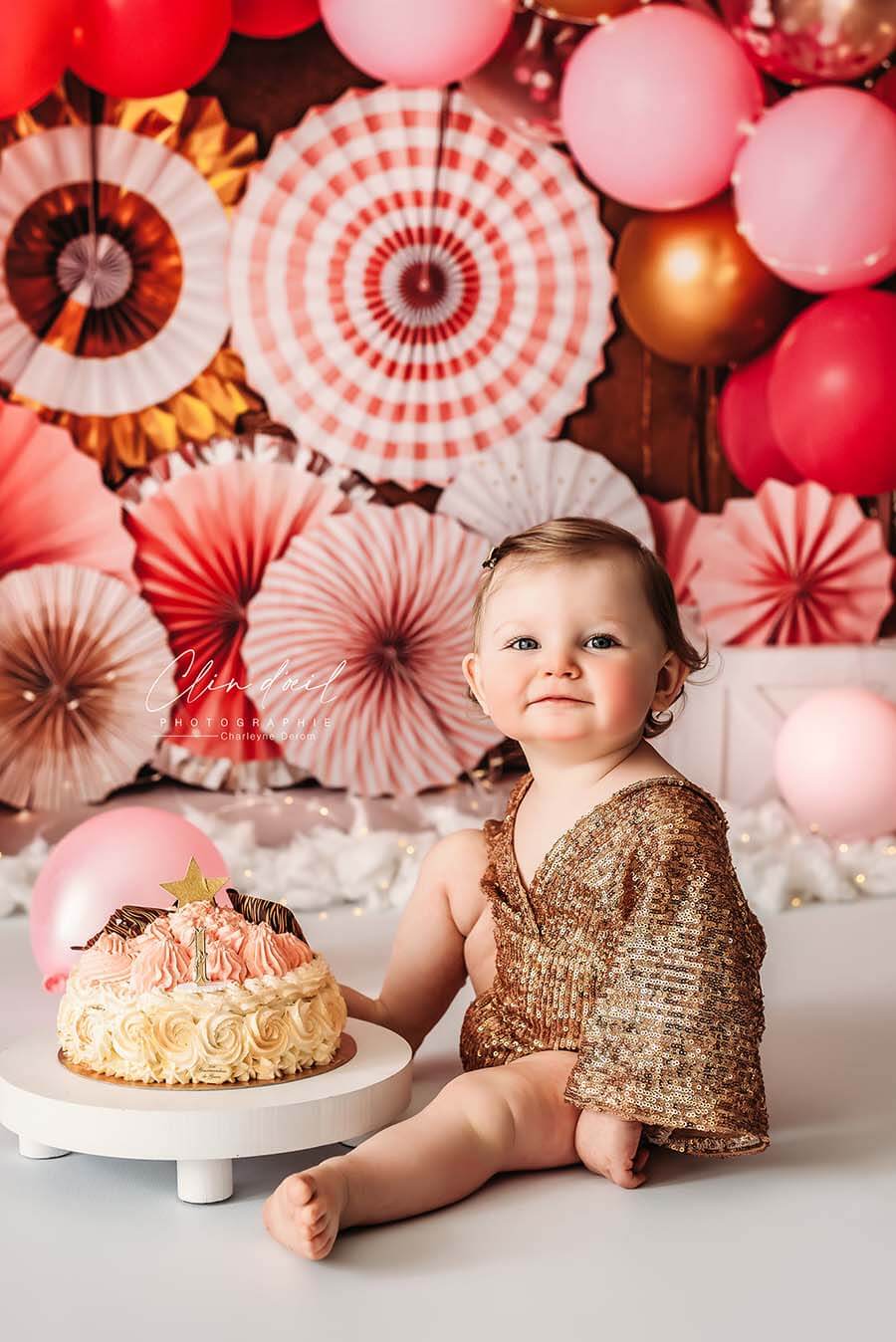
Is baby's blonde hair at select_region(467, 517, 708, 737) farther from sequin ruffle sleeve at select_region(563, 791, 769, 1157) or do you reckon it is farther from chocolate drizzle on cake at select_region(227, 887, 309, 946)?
chocolate drizzle on cake at select_region(227, 887, 309, 946)

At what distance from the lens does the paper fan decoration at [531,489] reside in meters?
3.07

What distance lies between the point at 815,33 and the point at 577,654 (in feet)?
4.95

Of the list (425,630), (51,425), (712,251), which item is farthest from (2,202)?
(712,251)

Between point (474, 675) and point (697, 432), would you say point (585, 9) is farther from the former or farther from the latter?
point (474, 675)

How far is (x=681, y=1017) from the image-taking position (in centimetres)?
128

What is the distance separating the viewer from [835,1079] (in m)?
1.66

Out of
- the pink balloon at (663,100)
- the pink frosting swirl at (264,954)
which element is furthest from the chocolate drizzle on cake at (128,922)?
the pink balloon at (663,100)

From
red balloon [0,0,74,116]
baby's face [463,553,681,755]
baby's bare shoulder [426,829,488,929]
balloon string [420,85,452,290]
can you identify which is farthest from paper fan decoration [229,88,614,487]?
baby's face [463,553,681,755]

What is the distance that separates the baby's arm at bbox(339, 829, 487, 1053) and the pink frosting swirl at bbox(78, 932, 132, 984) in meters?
0.31

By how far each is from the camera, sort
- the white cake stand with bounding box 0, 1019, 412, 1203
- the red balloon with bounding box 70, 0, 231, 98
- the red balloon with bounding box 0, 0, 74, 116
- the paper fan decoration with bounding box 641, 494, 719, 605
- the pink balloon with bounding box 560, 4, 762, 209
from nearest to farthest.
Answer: the white cake stand with bounding box 0, 1019, 412, 1203 → the red balloon with bounding box 0, 0, 74, 116 → the red balloon with bounding box 70, 0, 231, 98 → the pink balloon with bounding box 560, 4, 762, 209 → the paper fan decoration with bounding box 641, 494, 719, 605

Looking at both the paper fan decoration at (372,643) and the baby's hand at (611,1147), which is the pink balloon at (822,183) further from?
the baby's hand at (611,1147)

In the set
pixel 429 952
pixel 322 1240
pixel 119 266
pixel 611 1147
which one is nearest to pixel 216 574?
pixel 119 266

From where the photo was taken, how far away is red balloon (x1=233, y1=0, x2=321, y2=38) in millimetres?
2717

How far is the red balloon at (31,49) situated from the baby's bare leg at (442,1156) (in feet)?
5.50
